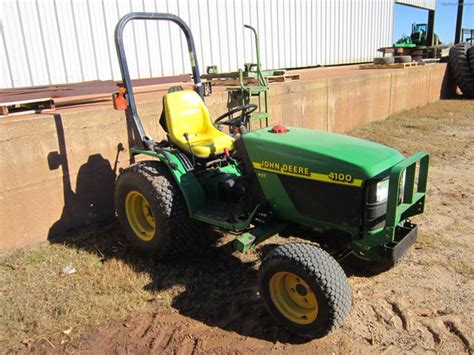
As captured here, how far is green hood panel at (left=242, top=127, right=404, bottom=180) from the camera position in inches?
100

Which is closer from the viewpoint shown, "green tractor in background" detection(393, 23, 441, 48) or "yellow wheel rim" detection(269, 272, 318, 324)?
"yellow wheel rim" detection(269, 272, 318, 324)

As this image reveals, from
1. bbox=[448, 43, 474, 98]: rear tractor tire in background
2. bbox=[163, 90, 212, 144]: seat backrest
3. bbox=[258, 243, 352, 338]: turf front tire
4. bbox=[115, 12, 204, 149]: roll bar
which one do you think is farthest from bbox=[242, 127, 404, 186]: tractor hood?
bbox=[448, 43, 474, 98]: rear tractor tire in background

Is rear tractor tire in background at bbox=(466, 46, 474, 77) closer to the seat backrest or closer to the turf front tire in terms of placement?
the seat backrest

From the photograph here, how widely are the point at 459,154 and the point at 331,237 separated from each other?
4.80 m

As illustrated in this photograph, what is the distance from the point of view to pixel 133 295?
3.07 meters

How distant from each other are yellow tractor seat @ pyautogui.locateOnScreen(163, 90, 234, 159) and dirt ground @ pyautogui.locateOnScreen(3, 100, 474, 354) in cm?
91

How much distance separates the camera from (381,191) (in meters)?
2.56

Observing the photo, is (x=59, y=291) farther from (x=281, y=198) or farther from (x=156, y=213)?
(x=281, y=198)

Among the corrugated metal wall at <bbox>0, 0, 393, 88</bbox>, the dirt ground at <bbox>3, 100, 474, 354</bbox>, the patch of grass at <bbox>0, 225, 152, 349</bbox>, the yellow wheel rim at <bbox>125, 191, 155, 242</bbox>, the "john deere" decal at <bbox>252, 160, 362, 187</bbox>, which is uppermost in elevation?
the corrugated metal wall at <bbox>0, 0, 393, 88</bbox>

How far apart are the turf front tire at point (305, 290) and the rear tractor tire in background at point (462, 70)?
12206 millimetres

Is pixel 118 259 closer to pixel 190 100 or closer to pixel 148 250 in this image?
pixel 148 250

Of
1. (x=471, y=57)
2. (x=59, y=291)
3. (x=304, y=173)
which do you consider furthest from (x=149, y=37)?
(x=471, y=57)

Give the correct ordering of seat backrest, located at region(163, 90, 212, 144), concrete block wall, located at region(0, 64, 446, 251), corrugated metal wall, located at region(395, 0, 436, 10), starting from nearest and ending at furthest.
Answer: seat backrest, located at region(163, 90, 212, 144)
concrete block wall, located at region(0, 64, 446, 251)
corrugated metal wall, located at region(395, 0, 436, 10)

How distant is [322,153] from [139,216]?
69.0 inches
